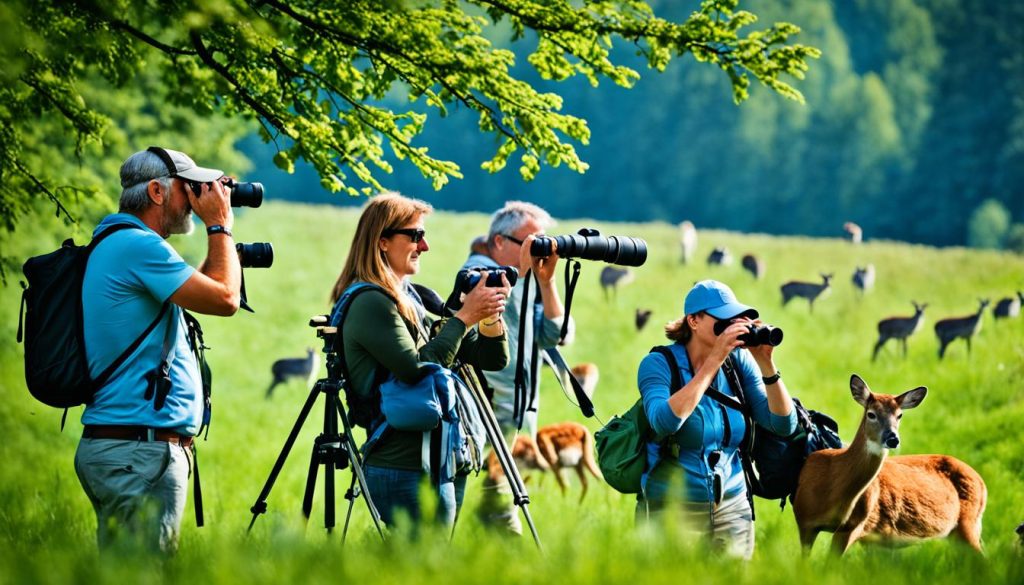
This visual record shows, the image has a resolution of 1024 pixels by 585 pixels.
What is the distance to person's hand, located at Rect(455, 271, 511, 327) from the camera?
206 inches

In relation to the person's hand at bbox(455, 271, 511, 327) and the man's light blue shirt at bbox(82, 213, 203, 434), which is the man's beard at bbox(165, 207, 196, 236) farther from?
the person's hand at bbox(455, 271, 511, 327)

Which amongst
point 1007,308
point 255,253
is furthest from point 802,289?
point 255,253

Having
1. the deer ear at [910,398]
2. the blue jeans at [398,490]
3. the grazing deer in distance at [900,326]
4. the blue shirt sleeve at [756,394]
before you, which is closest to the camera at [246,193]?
the blue jeans at [398,490]

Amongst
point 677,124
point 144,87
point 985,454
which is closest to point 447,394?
point 985,454

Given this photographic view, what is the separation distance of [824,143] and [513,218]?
2384 inches

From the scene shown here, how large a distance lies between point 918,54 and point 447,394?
71921 mm

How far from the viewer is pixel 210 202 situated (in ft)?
15.9

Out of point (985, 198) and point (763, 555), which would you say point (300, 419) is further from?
point (985, 198)

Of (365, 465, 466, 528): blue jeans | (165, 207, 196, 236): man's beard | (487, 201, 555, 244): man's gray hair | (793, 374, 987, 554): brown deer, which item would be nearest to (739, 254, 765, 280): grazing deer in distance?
(793, 374, 987, 554): brown deer

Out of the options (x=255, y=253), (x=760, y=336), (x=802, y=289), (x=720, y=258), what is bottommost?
(x=760, y=336)

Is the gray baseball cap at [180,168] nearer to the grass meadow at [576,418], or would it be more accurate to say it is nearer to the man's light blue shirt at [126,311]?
the man's light blue shirt at [126,311]

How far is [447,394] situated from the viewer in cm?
512

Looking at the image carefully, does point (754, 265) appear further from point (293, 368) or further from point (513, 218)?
point (513, 218)

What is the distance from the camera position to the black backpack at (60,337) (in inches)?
180
